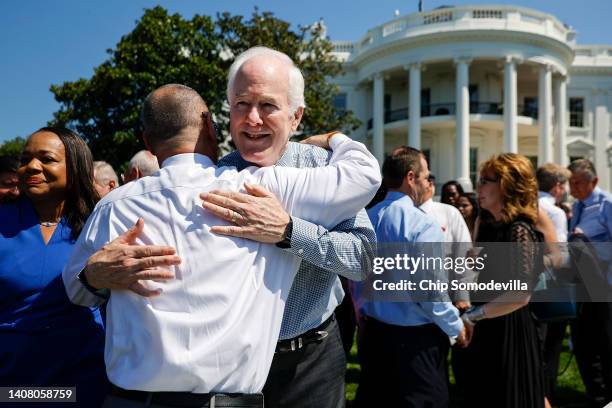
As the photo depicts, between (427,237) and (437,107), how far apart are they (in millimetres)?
34701

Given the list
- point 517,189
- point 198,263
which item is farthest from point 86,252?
point 517,189

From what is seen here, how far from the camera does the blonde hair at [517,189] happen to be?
159 inches

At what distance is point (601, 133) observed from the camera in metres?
39.1

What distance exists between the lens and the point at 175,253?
1.79m

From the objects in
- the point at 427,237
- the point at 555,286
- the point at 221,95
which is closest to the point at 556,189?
the point at 555,286

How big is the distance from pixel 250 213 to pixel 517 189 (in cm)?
284

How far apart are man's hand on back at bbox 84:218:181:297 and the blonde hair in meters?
2.94

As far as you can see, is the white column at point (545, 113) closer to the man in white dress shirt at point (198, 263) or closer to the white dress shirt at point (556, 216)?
the white dress shirt at point (556, 216)

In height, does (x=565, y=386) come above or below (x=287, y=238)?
below

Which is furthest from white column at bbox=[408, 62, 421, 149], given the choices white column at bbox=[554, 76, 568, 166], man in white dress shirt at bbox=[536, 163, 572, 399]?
man in white dress shirt at bbox=[536, 163, 572, 399]

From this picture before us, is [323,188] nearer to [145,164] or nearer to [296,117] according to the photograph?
[296,117]

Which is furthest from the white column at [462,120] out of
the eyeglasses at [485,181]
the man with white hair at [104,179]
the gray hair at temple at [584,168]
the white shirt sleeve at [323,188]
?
the white shirt sleeve at [323,188]

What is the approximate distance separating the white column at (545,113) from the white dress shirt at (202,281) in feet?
116

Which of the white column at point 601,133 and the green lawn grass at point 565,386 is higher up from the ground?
the white column at point 601,133
